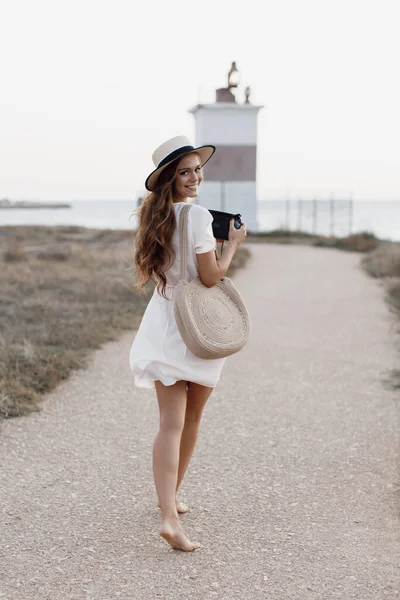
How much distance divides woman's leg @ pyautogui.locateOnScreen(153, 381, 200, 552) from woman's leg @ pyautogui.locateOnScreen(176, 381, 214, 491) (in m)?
0.13

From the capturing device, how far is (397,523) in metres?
3.70

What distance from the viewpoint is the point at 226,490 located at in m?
4.11

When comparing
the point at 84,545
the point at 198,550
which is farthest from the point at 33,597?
the point at 198,550

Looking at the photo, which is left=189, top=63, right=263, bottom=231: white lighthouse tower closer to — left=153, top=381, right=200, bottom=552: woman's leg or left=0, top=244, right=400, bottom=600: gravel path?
left=0, top=244, right=400, bottom=600: gravel path

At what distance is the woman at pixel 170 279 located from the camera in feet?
10.5

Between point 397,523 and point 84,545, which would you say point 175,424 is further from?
point 397,523

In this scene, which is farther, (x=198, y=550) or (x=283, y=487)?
(x=283, y=487)

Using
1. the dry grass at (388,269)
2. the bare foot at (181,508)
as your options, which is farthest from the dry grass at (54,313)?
the dry grass at (388,269)

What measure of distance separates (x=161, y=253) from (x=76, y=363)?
3779 millimetres

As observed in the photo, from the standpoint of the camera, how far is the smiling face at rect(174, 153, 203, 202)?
3289 mm

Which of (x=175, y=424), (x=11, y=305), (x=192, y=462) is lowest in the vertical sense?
(x=11, y=305)

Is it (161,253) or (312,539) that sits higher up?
(161,253)

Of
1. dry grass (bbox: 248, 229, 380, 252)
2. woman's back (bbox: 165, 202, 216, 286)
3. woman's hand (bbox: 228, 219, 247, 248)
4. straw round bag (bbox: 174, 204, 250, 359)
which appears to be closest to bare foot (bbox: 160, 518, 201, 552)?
straw round bag (bbox: 174, 204, 250, 359)

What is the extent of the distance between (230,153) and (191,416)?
22560 mm
